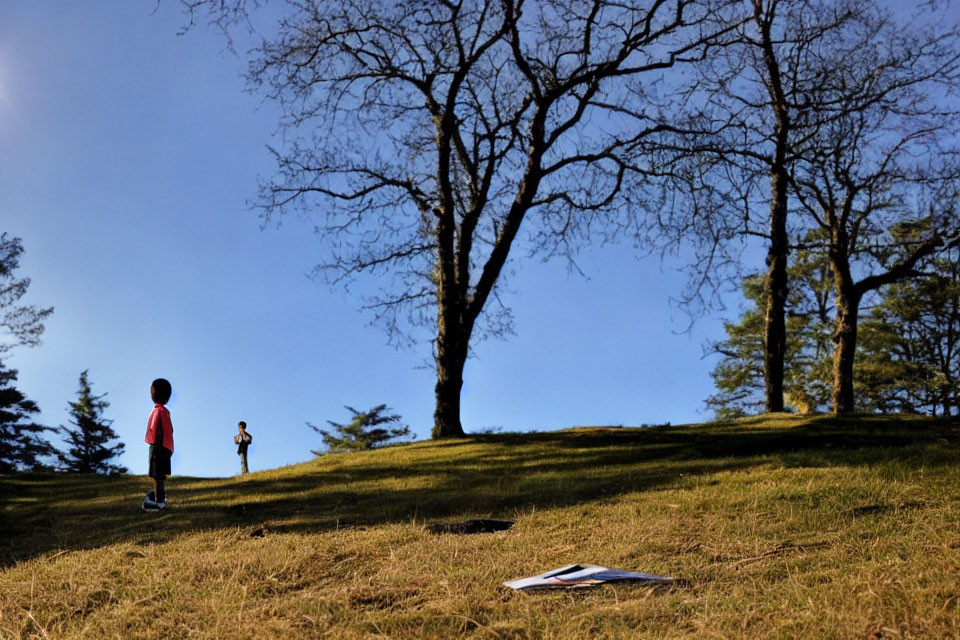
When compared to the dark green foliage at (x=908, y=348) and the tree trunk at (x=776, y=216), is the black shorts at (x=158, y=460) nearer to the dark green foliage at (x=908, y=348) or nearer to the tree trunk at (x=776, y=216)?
the tree trunk at (x=776, y=216)

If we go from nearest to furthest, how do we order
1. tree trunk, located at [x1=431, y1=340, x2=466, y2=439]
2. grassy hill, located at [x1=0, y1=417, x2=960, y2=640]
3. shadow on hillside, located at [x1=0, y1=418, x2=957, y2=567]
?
grassy hill, located at [x1=0, y1=417, x2=960, y2=640] → shadow on hillside, located at [x1=0, y1=418, x2=957, y2=567] → tree trunk, located at [x1=431, y1=340, x2=466, y2=439]

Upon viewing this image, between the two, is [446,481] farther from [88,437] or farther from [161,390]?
[88,437]

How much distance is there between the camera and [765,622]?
4.96 m

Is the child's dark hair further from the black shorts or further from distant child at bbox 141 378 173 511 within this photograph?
the black shorts

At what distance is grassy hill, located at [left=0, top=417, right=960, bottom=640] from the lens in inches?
203

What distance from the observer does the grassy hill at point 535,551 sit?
16.9 feet

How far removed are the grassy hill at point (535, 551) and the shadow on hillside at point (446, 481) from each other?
0.08m

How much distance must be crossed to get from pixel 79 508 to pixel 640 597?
1228 centimetres

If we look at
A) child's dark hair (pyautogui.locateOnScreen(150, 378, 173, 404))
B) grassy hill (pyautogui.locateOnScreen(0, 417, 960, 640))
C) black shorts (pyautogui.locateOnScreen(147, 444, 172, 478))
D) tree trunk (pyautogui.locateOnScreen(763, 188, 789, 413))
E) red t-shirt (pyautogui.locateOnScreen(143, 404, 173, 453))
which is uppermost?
tree trunk (pyautogui.locateOnScreen(763, 188, 789, 413))

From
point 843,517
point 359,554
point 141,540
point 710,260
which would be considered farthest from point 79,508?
point 710,260

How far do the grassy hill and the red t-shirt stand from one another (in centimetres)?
118

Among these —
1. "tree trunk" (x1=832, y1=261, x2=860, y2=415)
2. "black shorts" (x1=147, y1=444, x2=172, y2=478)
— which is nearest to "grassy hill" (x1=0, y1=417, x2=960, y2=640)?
"black shorts" (x1=147, y1=444, x2=172, y2=478)

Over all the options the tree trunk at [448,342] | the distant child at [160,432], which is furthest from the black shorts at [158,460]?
the tree trunk at [448,342]

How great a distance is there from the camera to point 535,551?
23.5 ft
